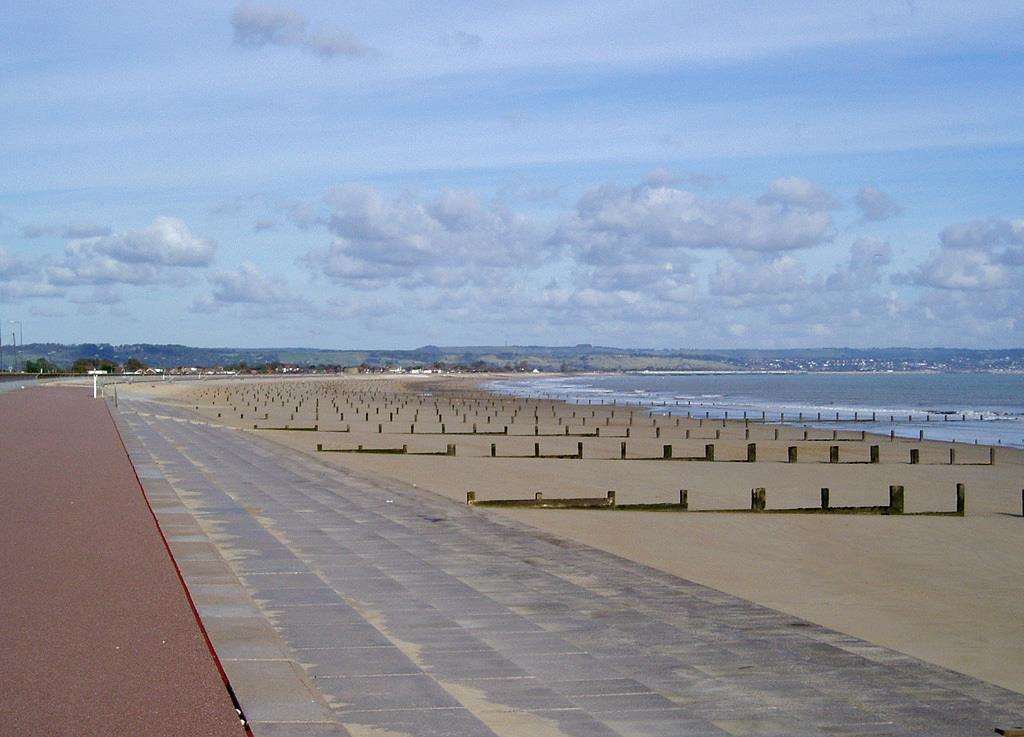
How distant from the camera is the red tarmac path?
5.65 metres

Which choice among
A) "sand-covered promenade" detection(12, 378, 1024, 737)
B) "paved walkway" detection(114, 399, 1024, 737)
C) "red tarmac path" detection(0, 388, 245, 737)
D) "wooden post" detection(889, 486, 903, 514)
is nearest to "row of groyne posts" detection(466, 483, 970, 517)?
"wooden post" detection(889, 486, 903, 514)

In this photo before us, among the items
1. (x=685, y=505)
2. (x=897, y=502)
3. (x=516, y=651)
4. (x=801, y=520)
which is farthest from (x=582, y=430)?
(x=516, y=651)

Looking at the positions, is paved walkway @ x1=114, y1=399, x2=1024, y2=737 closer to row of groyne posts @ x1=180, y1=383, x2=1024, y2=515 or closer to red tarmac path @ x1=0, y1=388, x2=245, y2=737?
red tarmac path @ x1=0, y1=388, x2=245, y2=737

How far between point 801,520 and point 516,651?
11685 millimetres

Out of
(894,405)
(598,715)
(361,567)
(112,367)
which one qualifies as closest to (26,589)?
(361,567)

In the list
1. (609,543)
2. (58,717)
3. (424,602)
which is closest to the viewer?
(58,717)

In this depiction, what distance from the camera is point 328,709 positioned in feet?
19.2

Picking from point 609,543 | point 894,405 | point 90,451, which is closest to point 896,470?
point 609,543

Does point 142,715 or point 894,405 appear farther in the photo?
point 894,405

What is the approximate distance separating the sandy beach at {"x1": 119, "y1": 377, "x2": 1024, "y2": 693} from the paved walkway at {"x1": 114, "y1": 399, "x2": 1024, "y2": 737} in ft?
5.05

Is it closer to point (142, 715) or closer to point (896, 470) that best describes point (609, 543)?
point (142, 715)

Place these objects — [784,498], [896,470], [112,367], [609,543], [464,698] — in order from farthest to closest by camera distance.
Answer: [112,367] < [896,470] < [784,498] < [609,543] < [464,698]

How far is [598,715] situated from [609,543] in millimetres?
8683

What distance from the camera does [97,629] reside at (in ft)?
24.5
